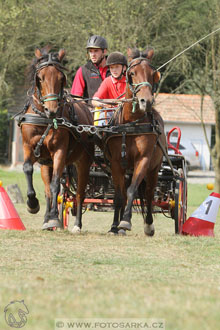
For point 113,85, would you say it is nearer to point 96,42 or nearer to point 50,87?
point 96,42

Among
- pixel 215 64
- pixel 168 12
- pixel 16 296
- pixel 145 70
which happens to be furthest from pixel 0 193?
pixel 168 12

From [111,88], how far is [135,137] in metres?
1.07

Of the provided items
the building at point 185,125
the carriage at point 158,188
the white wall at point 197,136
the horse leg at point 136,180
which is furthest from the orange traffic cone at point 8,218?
the white wall at point 197,136

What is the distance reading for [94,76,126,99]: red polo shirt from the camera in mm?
9469

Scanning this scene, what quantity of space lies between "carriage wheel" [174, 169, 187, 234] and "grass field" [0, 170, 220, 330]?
3.59ft

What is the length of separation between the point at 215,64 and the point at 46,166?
587 inches

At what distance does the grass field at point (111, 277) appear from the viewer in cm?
402

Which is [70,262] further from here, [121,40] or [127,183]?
[121,40]

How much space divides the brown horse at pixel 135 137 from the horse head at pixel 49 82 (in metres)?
0.82

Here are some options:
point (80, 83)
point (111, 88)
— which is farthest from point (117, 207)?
point (80, 83)

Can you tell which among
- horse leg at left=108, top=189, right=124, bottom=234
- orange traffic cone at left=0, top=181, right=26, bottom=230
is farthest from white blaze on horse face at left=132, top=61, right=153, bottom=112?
orange traffic cone at left=0, top=181, right=26, bottom=230

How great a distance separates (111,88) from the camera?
31.1 feet

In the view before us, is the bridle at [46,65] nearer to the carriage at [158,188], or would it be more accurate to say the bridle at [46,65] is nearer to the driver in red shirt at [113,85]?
the driver in red shirt at [113,85]

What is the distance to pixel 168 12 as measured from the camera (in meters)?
26.7
